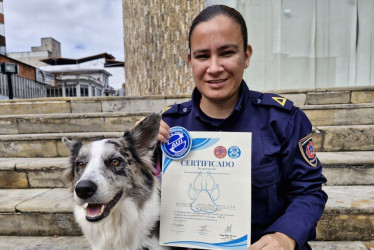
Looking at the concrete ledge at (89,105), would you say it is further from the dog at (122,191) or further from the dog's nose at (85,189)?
the dog's nose at (85,189)

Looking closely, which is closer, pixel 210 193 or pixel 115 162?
pixel 210 193

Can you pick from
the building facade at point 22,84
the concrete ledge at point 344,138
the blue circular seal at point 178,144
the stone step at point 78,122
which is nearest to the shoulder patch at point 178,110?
the blue circular seal at point 178,144

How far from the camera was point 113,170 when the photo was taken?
152 cm

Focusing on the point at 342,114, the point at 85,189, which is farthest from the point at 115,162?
the point at 342,114

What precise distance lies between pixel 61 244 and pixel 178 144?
1724 mm

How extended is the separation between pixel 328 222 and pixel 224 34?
188cm

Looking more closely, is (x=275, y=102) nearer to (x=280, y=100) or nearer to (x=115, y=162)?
(x=280, y=100)

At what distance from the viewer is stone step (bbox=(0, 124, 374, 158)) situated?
10.1 feet

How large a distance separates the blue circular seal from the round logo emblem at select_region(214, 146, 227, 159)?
140mm

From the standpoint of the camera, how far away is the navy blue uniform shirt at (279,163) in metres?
1.22

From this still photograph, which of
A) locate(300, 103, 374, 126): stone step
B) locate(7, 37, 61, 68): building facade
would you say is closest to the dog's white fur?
locate(300, 103, 374, 126): stone step

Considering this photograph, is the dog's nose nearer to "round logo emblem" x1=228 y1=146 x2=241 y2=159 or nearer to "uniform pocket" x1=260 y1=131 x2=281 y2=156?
"round logo emblem" x1=228 y1=146 x2=241 y2=159

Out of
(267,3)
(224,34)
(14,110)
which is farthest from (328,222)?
(14,110)

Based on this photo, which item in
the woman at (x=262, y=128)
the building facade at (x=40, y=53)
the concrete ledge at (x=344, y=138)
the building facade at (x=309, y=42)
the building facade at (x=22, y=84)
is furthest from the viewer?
the building facade at (x=40, y=53)
